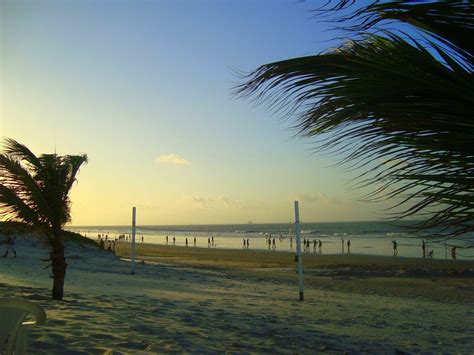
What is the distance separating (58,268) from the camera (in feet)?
25.4

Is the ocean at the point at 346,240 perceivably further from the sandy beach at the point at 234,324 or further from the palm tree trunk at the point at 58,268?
the palm tree trunk at the point at 58,268

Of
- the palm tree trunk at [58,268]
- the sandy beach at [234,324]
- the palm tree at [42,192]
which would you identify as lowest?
the sandy beach at [234,324]

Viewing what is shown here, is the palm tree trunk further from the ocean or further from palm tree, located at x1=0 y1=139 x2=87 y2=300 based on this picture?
the ocean

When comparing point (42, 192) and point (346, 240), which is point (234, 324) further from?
point (346, 240)

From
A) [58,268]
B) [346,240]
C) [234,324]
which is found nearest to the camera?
[234,324]

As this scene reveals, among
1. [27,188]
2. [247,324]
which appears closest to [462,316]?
[247,324]

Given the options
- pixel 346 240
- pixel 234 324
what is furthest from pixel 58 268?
pixel 346 240

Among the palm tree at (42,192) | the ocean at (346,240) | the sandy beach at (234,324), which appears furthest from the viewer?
the ocean at (346,240)

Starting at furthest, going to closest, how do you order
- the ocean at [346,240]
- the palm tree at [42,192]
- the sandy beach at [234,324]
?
1. the ocean at [346,240]
2. the palm tree at [42,192]
3. the sandy beach at [234,324]

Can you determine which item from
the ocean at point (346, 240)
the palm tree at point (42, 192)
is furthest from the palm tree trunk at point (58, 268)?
the ocean at point (346, 240)

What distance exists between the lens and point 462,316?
1058cm

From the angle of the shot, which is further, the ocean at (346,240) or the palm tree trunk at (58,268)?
the ocean at (346,240)

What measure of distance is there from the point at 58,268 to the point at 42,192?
128cm

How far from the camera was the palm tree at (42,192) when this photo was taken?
294 inches
